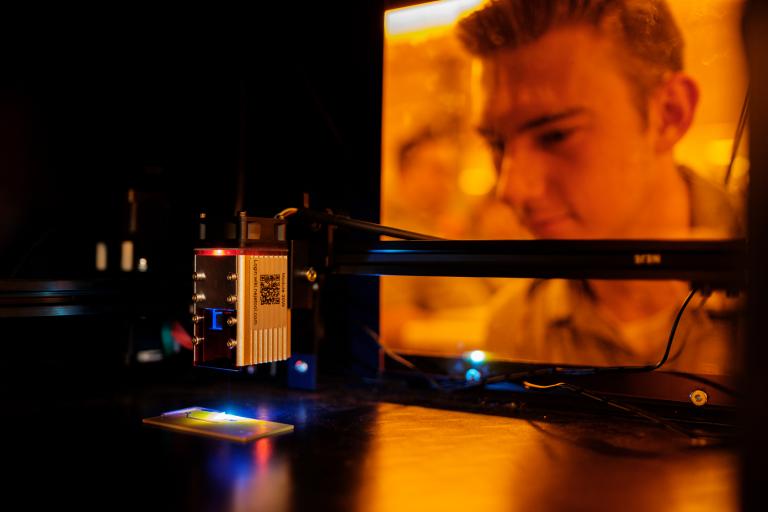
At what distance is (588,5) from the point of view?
4.31 ft

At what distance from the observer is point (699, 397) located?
1161 mm

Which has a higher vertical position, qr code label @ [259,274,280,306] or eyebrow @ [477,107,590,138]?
eyebrow @ [477,107,590,138]

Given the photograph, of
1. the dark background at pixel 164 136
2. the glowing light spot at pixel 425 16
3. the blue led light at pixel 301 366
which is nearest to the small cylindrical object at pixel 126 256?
the dark background at pixel 164 136

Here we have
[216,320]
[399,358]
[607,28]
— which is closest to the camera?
[216,320]

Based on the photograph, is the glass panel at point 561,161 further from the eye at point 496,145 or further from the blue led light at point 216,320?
the blue led light at point 216,320

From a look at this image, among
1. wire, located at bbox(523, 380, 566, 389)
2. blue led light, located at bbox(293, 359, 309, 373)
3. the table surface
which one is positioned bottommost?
the table surface

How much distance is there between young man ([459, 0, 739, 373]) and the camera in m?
1.23

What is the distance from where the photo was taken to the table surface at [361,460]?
79 centimetres

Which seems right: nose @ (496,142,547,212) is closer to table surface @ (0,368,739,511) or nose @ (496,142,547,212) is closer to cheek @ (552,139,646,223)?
cheek @ (552,139,646,223)

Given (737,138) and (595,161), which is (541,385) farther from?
(737,138)

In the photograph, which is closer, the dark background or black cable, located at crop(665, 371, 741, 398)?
black cable, located at crop(665, 371, 741, 398)

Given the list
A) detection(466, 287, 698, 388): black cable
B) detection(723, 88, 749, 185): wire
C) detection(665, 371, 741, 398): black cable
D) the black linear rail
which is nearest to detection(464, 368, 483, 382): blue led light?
detection(466, 287, 698, 388): black cable

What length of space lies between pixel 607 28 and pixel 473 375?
0.72 m

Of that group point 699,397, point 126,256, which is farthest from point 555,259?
point 126,256
